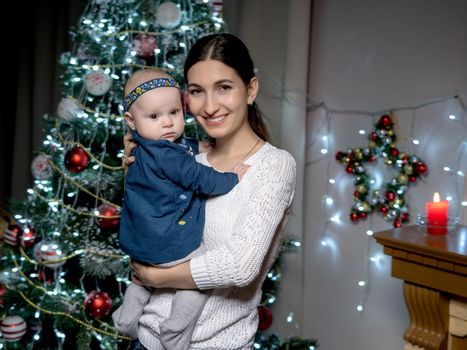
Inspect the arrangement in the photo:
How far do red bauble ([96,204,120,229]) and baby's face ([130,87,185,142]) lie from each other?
0.86 m

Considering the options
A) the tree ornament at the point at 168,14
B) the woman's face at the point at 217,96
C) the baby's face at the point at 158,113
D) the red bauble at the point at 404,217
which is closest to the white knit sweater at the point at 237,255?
the woman's face at the point at 217,96

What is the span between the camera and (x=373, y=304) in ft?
8.76

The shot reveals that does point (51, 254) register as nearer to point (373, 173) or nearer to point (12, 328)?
point (12, 328)

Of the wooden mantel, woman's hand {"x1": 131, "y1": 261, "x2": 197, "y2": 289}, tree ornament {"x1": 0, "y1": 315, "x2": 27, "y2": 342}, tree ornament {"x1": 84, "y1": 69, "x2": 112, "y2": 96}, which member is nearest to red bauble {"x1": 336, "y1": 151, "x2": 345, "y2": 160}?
the wooden mantel

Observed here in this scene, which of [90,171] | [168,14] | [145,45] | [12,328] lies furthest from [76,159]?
[12,328]

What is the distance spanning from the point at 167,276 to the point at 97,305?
98 cm

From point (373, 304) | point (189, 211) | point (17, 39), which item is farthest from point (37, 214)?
point (17, 39)

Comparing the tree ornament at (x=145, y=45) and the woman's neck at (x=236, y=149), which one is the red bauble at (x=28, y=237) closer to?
the tree ornament at (x=145, y=45)

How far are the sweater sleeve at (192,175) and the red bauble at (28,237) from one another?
Result: 4.04ft

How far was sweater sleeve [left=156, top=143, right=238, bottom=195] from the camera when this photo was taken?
4.68ft

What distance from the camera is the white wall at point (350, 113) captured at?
2359 millimetres

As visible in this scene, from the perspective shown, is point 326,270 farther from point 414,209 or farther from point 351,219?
point 414,209

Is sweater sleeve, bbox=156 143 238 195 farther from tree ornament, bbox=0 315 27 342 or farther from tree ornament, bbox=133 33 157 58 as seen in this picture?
tree ornament, bbox=0 315 27 342

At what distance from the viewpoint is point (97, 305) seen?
225 centimetres
